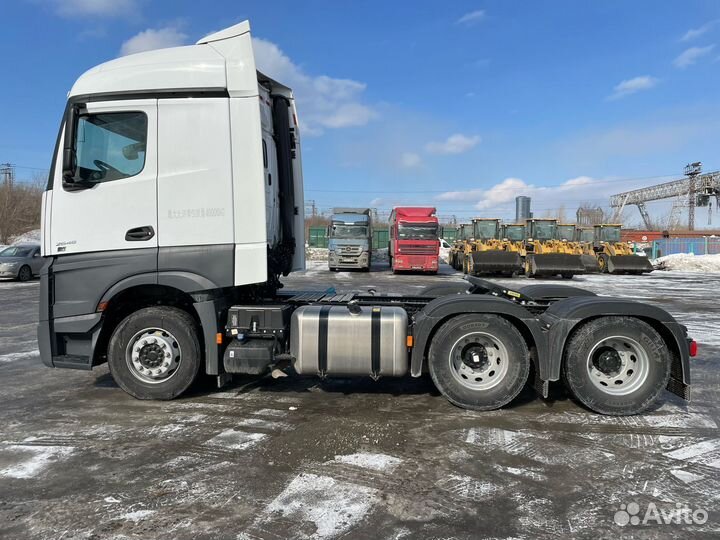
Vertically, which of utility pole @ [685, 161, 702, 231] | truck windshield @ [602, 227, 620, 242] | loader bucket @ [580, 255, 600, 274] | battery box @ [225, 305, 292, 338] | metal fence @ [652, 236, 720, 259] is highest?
utility pole @ [685, 161, 702, 231]

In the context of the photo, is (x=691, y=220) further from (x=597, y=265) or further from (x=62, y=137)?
(x=62, y=137)

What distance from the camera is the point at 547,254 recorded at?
79.2 feet

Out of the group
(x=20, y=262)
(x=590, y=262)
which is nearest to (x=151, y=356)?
(x=20, y=262)

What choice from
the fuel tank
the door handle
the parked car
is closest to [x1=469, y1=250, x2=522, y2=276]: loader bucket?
the fuel tank

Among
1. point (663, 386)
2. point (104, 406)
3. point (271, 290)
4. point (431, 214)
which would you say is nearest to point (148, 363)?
point (104, 406)

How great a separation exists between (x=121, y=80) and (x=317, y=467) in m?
4.54

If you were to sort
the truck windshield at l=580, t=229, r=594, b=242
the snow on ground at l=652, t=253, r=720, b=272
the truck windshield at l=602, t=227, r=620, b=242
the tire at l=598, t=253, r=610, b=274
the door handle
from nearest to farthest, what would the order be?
the door handle
the tire at l=598, t=253, r=610, b=274
the truck windshield at l=602, t=227, r=620, b=242
the snow on ground at l=652, t=253, r=720, b=272
the truck windshield at l=580, t=229, r=594, b=242

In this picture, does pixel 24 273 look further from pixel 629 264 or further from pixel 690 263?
pixel 690 263

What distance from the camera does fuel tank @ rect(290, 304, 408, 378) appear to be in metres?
5.00

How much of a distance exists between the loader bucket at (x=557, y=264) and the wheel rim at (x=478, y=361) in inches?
812

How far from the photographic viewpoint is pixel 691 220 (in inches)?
2923

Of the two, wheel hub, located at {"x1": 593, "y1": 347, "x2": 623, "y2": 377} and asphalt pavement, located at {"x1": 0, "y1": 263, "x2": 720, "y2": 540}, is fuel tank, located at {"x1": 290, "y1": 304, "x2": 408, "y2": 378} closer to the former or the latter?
asphalt pavement, located at {"x1": 0, "y1": 263, "x2": 720, "y2": 540}

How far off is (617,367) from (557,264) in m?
20.4

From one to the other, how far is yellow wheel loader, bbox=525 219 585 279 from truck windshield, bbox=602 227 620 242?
395cm
